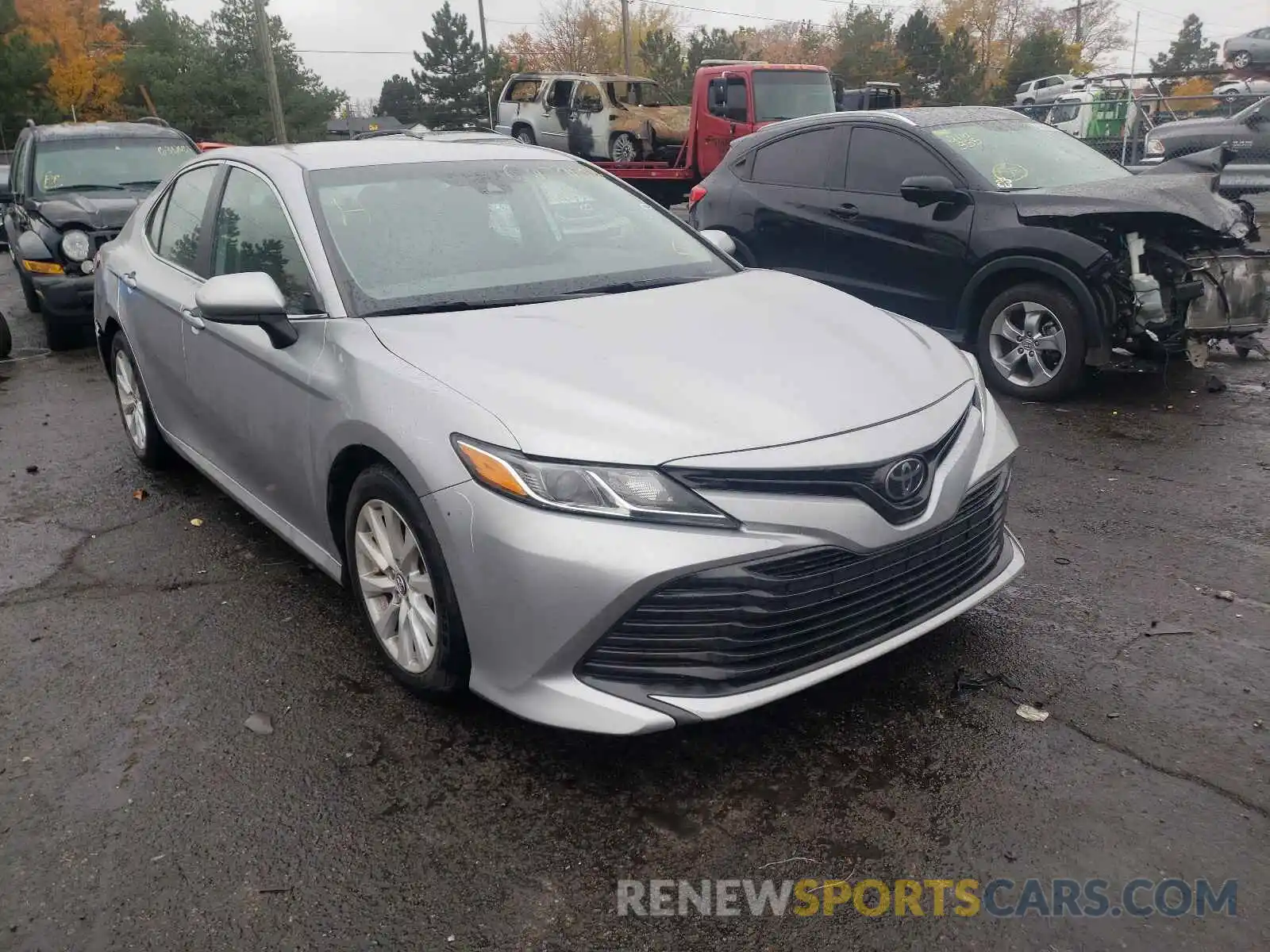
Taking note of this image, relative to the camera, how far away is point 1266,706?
3111mm

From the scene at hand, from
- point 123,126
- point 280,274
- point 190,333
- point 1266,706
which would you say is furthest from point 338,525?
point 123,126

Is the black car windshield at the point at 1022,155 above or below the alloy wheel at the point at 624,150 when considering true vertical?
above

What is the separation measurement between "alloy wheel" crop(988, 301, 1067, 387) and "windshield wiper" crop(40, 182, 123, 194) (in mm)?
7936

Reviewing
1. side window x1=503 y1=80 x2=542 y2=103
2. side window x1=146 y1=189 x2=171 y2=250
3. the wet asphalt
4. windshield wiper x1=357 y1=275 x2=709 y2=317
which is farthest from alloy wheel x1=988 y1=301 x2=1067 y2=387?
side window x1=503 y1=80 x2=542 y2=103

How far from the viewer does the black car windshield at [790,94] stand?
16.9 metres

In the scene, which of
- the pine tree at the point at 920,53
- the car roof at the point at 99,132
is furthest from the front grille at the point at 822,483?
the pine tree at the point at 920,53

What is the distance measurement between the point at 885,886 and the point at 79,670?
8.85 feet

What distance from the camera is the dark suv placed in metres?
8.82

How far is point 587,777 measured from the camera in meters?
2.91

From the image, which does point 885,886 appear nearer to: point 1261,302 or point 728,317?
point 728,317

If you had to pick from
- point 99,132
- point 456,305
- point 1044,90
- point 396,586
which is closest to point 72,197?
point 99,132

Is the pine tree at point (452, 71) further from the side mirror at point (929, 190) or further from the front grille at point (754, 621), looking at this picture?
the front grille at point (754, 621)

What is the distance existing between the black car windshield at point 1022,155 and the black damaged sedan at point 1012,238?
0.5 inches

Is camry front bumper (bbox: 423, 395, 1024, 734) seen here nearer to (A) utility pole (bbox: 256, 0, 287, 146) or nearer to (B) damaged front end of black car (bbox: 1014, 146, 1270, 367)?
(B) damaged front end of black car (bbox: 1014, 146, 1270, 367)
